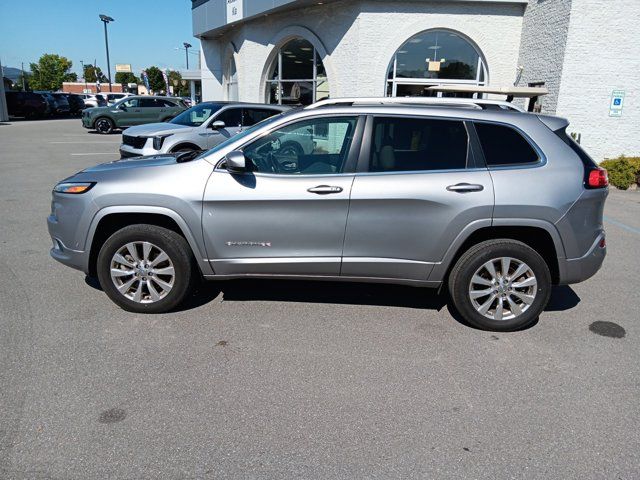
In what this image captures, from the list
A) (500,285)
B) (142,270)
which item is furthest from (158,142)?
(500,285)

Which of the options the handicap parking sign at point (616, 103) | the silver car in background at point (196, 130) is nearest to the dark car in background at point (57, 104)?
the silver car in background at point (196, 130)

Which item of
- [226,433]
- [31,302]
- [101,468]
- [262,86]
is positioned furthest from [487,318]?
[262,86]

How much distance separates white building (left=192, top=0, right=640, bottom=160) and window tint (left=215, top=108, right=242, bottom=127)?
13.3ft

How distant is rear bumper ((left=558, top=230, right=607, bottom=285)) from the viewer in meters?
4.00

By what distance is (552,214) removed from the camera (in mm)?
3863

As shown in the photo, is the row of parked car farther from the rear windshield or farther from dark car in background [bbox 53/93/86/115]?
the rear windshield

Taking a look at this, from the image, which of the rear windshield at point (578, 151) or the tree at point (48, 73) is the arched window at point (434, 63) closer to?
the rear windshield at point (578, 151)

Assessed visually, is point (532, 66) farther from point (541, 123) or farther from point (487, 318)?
point (487, 318)

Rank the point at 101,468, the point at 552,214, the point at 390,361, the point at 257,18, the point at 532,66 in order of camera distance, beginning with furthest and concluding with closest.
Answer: the point at 257,18 → the point at 532,66 → the point at 552,214 → the point at 390,361 → the point at 101,468

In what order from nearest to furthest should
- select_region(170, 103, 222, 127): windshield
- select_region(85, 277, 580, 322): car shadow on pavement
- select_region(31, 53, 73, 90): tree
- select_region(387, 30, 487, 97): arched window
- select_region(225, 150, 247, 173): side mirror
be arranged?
1. select_region(225, 150, 247, 173): side mirror
2. select_region(85, 277, 580, 322): car shadow on pavement
3. select_region(170, 103, 222, 127): windshield
4. select_region(387, 30, 487, 97): arched window
5. select_region(31, 53, 73, 90): tree

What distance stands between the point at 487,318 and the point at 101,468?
3.00m

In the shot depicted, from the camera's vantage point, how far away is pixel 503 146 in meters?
3.99

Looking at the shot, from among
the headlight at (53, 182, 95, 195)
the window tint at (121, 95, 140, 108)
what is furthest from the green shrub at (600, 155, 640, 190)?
the window tint at (121, 95, 140, 108)

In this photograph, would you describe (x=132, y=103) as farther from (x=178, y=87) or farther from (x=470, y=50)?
(x=178, y=87)
